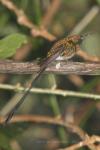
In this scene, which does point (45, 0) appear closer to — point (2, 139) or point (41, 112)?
point (41, 112)

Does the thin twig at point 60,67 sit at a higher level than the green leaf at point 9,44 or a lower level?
lower

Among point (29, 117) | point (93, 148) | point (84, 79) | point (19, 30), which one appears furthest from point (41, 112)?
point (93, 148)

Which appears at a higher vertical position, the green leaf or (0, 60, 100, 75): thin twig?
the green leaf

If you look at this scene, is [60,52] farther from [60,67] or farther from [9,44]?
[9,44]

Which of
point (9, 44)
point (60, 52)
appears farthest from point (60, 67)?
point (9, 44)
